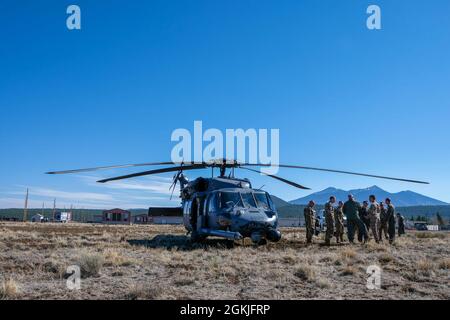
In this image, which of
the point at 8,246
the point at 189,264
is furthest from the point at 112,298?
the point at 8,246

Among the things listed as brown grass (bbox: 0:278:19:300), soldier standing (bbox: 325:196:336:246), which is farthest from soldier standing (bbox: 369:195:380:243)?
brown grass (bbox: 0:278:19:300)

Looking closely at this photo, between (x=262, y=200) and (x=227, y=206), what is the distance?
1.54 metres

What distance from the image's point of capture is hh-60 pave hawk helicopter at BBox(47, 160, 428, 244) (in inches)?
499

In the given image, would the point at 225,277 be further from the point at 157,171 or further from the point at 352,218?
the point at 352,218

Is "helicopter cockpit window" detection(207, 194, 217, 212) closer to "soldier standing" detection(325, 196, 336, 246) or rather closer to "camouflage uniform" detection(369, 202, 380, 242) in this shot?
"soldier standing" detection(325, 196, 336, 246)

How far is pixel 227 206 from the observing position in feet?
43.7

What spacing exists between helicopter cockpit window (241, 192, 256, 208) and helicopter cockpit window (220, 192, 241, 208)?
207mm

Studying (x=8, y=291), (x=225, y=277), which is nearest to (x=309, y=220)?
(x=225, y=277)

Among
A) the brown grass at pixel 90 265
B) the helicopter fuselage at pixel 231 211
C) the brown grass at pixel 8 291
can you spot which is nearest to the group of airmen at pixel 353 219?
the helicopter fuselage at pixel 231 211

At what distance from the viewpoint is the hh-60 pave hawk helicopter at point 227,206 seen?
12664 millimetres

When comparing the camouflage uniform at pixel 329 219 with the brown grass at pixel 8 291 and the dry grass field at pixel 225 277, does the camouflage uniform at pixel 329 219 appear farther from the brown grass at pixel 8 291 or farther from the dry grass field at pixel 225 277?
the brown grass at pixel 8 291
